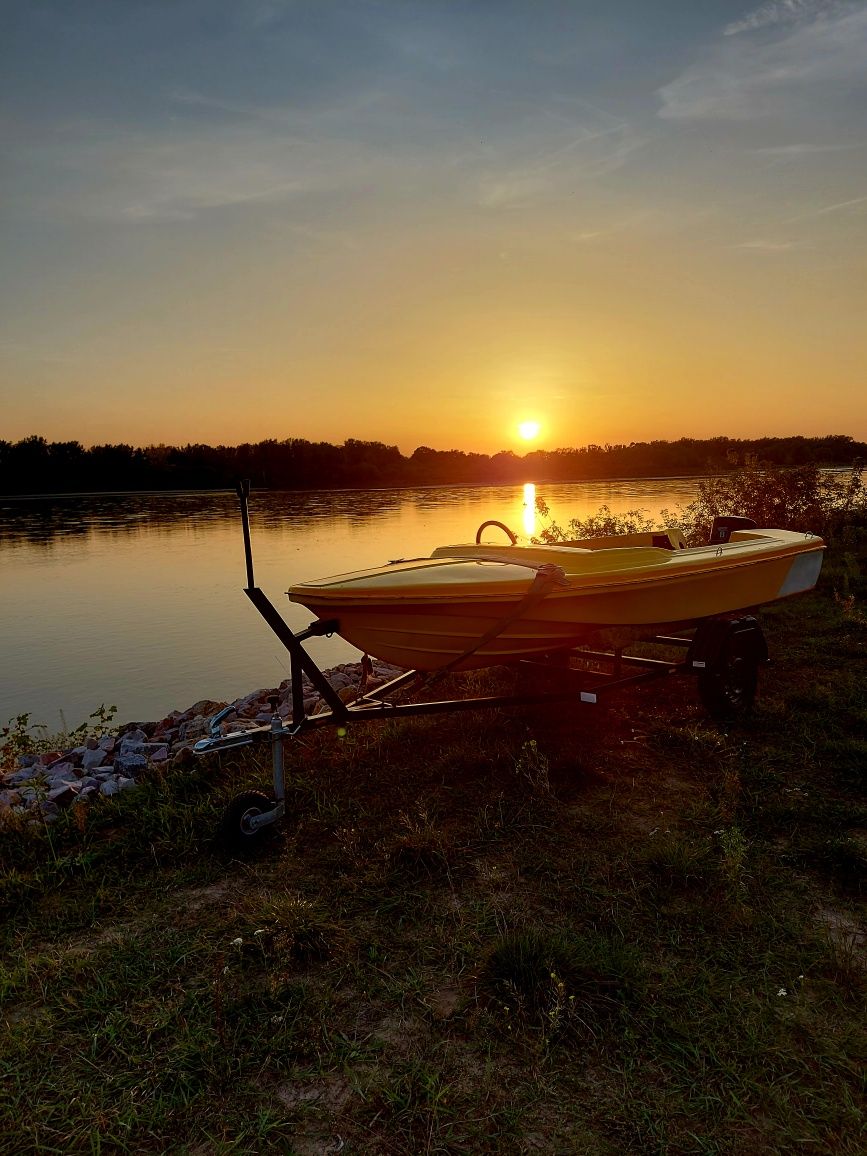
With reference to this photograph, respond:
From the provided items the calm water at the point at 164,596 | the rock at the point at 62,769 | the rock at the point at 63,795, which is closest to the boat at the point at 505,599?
the rock at the point at 63,795

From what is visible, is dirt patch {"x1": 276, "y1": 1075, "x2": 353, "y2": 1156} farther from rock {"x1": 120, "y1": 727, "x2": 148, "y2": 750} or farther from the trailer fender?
rock {"x1": 120, "y1": 727, "x2": 148, "y2": 750}

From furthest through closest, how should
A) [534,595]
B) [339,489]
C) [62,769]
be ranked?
[339,489] → [62,769] → [534,595]

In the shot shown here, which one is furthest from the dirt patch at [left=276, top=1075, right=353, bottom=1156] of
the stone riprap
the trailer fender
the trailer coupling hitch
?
the trailer fender

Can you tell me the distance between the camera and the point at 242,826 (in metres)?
3.66

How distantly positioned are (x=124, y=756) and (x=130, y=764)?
25cm

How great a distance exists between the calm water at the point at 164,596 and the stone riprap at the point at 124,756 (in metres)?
1.24

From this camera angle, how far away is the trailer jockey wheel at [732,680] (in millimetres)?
5016

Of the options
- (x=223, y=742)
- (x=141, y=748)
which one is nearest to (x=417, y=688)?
(x=223, y=742)

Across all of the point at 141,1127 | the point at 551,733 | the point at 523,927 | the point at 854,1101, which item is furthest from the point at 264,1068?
the point at 551,733

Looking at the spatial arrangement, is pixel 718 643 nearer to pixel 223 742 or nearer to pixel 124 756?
pixel 223 742

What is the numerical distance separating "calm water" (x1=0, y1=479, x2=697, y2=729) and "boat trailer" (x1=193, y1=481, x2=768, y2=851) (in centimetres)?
508

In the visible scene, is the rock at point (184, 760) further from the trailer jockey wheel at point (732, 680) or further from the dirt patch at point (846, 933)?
the dirt patch at point (846, 933)

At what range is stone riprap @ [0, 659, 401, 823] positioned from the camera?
4961 mm

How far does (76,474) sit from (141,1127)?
232 ft
